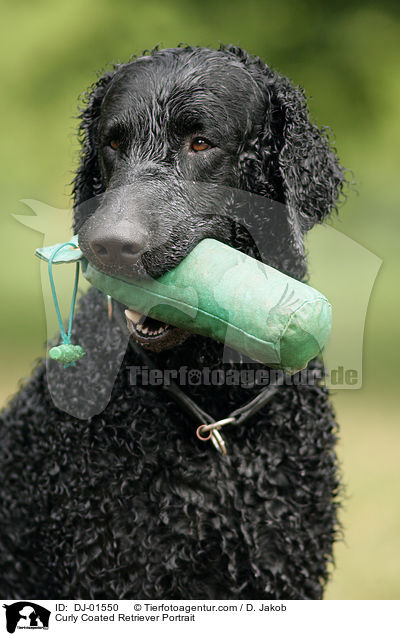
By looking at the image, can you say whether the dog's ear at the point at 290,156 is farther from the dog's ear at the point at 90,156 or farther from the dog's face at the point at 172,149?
the dog's ear at the point at 90,156

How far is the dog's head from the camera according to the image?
218cm

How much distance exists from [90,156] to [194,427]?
3.46ft

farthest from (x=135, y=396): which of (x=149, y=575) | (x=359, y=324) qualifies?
(x=359, y=324)

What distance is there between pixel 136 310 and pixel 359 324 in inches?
49.3

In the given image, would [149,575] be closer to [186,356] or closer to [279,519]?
[279,519]

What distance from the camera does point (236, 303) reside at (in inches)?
75.4

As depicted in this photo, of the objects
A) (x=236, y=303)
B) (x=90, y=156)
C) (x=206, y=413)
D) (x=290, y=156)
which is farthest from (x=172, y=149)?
(x=206, y=413)

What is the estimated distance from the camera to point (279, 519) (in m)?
2.40

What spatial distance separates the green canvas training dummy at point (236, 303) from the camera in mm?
1853

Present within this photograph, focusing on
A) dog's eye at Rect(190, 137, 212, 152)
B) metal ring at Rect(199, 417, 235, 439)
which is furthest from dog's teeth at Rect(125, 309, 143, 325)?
dog's eye at Rect(190, 137, 212, 152)

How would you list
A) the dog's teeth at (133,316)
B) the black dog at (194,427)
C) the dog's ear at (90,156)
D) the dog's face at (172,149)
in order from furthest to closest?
the dog's ear at (90,156) → the black dog at (194,427) → the dog's teeth at (133,316) → the dog's face at (172,149)

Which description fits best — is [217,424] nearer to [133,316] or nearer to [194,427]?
[194,427]

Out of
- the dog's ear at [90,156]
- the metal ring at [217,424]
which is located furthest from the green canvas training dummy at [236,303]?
the dog's ear at [90,156]

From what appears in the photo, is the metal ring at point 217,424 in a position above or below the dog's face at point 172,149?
below
